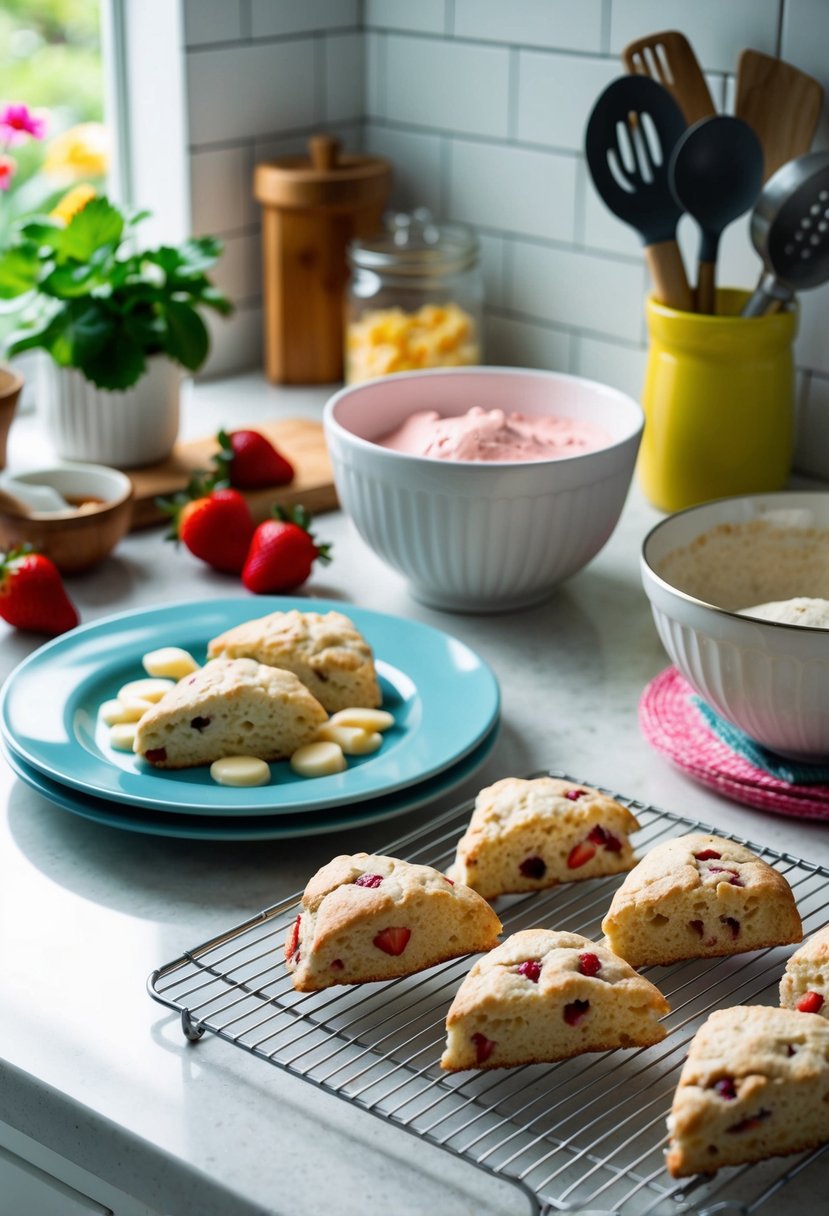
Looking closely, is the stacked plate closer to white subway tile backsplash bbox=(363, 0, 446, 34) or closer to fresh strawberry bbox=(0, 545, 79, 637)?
fresh strawberry bbox=(0, 545, 79, 637)

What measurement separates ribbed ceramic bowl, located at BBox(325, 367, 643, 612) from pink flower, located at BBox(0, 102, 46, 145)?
661mm

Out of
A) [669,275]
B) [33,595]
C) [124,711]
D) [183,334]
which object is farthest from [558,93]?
[124,711]

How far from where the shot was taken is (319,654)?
3.68 ft

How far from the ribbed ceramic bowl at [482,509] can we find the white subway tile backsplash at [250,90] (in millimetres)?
617

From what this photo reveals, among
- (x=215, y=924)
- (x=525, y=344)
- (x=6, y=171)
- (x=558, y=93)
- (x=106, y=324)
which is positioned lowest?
(x=215, y=924)

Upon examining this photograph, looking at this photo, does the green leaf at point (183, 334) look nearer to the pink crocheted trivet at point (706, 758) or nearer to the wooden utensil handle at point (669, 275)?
the wooden utensil handle at point (669, 275)

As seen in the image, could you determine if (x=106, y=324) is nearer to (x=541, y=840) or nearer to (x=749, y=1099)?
(x=541, y=840)

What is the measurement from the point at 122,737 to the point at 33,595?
254 mm

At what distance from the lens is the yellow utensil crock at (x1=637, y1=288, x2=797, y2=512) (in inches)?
57.3

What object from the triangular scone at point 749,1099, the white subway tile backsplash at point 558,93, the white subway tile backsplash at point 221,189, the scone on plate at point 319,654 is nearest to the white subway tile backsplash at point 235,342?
the white subway tile backsplash at point 221,189

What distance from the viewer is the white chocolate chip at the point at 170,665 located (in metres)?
1.17

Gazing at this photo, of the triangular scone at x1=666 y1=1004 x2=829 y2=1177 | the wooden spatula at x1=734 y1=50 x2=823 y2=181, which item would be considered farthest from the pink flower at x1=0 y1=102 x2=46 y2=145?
the triangular scone at x1=666 y1=1004 x2=829 y2=1177

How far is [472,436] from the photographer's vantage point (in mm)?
1314

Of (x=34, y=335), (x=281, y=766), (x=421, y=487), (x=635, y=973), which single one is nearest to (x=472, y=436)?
(x=421, y=487)
